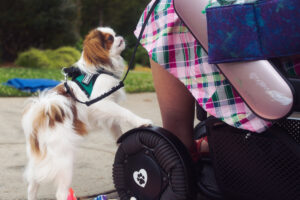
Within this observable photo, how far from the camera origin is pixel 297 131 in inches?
62.0

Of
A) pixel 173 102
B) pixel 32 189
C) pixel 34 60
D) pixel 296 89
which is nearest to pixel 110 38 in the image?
pixel 173 102

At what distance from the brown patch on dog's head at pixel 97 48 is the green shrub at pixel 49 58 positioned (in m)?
9.72

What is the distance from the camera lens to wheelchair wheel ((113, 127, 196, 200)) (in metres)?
1.88

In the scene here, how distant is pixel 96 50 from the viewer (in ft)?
8.98

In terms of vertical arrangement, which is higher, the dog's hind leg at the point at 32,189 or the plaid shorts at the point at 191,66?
the plaid shorts at the point at 191,66

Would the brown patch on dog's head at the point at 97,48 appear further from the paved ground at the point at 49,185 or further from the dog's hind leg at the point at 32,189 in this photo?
the dog's hind leg at the point at 32,189

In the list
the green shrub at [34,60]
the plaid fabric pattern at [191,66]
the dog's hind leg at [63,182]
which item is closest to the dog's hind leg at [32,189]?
the dog's hind leg at [63,182]

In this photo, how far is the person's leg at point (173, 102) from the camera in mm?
2004

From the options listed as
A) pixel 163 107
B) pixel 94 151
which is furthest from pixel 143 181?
pixel 94 151

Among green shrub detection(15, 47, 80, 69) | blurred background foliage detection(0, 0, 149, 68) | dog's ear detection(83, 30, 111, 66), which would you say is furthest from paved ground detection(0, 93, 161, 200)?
blurred background foliage detection(0, 0, 149, 68)

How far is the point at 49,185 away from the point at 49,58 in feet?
35.6

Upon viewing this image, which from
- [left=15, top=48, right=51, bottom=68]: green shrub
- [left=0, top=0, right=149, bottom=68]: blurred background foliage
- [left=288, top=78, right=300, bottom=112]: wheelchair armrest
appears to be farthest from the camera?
[left=0, top=0, right=149, bottom=68]: blurred background foliage

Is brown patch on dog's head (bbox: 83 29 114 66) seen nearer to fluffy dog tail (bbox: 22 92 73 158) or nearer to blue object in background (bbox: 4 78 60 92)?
fluffy dog tail (bbox: 22 92 73 158)

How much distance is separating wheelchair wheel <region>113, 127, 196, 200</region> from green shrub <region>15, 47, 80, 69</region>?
10.6 metres
